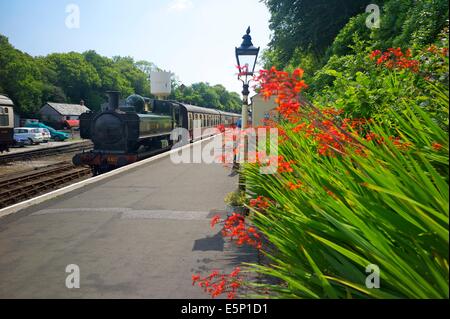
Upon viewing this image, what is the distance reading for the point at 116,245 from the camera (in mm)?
5910

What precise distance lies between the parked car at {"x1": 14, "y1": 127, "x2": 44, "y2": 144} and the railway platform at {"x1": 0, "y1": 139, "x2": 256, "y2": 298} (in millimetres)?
23951

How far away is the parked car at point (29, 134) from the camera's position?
30328mm

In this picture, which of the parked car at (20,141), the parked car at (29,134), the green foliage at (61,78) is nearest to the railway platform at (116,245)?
the parked car at (20,141)

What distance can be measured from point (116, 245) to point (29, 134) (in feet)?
97.9

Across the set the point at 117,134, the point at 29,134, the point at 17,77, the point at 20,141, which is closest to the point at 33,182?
the point at 117,134

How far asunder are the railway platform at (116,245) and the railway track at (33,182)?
3782 millimetres

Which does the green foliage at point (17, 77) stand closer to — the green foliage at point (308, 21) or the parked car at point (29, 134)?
the parked car at point (29, 134)

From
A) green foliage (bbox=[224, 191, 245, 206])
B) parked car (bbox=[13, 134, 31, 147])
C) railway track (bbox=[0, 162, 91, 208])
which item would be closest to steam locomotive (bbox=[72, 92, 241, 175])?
railway track (bbox=[0, 162, 91, 208])

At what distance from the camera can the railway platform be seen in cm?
445

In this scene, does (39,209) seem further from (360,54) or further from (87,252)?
(360,54)

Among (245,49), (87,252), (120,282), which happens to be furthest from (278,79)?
(245,49)

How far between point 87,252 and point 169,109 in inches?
713

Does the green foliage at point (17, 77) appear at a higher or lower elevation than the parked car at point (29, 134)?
higher
